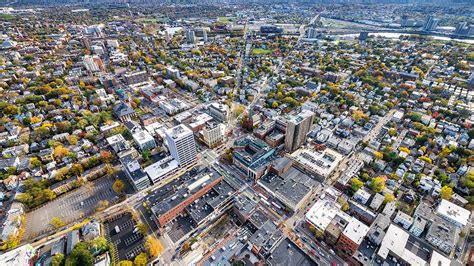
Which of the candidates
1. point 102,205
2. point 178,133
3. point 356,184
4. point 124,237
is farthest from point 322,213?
point 102,205

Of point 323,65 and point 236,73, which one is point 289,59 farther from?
point 236,73

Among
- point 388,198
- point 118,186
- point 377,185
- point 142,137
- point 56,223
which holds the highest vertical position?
point 142,137

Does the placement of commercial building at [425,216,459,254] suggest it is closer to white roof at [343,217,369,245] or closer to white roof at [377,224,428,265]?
white roof at [377,224,428,265]

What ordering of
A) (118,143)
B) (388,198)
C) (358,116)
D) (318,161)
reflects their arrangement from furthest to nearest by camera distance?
(358,116) → (118,143) → (318,161) → (388,198)

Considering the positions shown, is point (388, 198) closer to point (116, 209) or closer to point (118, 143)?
point (116, 209)

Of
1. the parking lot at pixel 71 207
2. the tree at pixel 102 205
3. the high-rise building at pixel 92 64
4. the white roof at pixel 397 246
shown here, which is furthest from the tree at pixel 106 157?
the high-rise building at pixel 92 64

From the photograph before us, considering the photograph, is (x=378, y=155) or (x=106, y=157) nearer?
(x=106, y=157)

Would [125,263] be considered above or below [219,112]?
below

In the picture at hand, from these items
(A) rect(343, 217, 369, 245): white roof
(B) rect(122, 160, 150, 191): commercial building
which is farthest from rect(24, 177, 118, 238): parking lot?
(A) rect(343, 217, 369, 245): white roof
